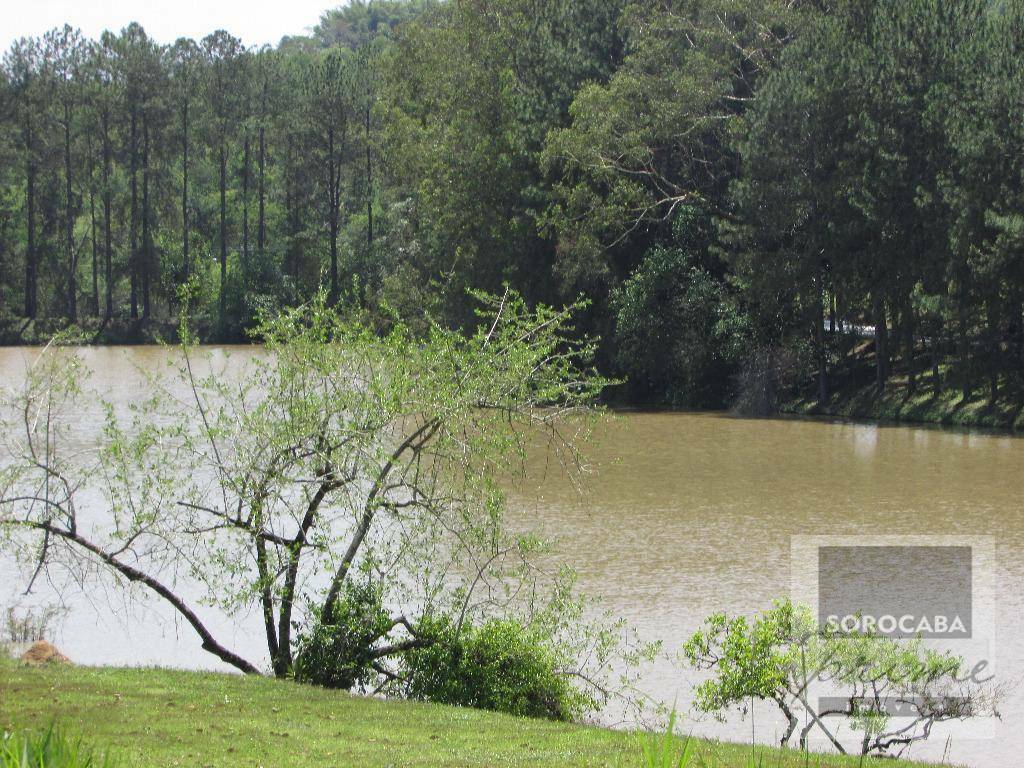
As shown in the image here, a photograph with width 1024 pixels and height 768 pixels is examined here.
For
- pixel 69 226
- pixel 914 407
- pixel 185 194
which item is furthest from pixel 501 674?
pixel 69 226

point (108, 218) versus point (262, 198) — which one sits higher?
point (262, 198)

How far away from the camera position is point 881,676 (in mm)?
10234

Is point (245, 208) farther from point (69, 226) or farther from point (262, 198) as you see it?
point (69, 226)

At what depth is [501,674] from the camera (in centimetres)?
1185

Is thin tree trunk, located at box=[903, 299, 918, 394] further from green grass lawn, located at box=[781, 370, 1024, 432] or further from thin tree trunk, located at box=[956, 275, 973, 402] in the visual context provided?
thin tree trunk, located at box=[956, 275, 973, 402]

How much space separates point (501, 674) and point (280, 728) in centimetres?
256

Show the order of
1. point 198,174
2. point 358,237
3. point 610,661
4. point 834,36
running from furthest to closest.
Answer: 1. point 198,174
2. point 358,237
3. point 834,36
4. point 610,661

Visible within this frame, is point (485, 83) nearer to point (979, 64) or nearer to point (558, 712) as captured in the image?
point (979, 64)

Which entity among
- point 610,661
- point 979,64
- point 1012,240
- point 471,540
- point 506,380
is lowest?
point 610,661

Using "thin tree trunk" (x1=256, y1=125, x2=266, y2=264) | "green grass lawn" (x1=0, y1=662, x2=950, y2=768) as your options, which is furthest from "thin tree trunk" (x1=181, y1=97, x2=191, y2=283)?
"green grass lawn" (x1=0, y1=662, x2=950, y2=768)

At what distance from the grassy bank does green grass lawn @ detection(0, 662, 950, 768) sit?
85.4 ft

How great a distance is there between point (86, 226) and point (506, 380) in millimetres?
68124

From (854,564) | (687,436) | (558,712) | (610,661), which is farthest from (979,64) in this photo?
(558,712)

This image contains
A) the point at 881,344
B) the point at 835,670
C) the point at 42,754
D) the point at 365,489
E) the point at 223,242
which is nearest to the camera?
the point at 42,754
